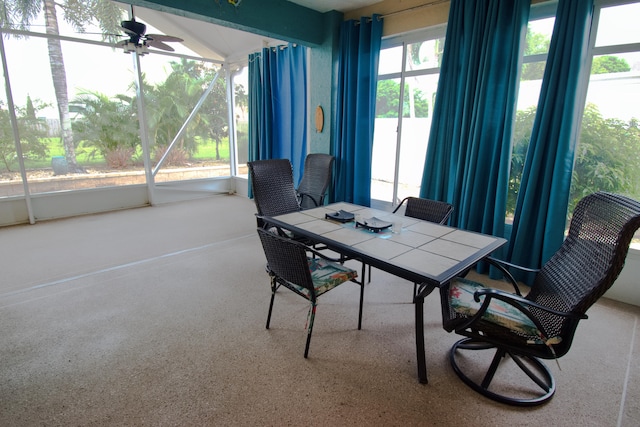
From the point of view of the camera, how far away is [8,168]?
408 cm

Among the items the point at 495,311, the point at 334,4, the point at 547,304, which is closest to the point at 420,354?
the point at 495,311

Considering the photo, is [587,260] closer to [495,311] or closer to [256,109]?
[495,311]

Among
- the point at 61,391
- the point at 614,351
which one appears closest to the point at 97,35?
the point at 61,391

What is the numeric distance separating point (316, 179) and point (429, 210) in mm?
1689

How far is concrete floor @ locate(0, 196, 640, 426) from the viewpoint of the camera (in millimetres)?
1521

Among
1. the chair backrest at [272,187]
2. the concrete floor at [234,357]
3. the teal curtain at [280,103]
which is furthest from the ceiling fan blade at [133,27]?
the concrete floor at [234,357]

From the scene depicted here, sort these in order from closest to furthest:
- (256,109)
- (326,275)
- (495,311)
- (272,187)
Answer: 1. (495,311)
2. (326,275)
3. (272,187)
4. (256,109)

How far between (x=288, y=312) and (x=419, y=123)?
8.04 ft

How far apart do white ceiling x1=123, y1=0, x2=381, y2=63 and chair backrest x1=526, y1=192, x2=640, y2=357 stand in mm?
4416

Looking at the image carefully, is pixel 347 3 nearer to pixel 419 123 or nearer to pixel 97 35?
pixel 419 123

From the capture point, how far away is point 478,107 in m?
2.77

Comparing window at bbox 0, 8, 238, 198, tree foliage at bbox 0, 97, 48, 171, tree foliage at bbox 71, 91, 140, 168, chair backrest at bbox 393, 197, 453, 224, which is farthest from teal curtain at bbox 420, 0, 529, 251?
tree foliage at bbox 0, 97, 48, 171

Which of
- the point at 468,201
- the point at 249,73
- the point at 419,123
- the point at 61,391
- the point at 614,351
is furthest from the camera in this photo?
the point at 249,73

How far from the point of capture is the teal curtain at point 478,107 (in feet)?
8.58
